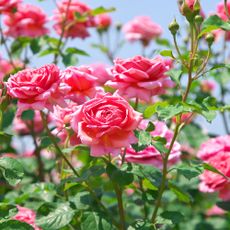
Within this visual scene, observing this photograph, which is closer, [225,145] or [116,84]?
[116,84]

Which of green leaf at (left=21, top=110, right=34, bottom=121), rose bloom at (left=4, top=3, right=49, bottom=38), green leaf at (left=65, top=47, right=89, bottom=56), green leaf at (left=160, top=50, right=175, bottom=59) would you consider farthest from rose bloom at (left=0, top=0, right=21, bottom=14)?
green leaf at (left=160, top=50, right=175, bottom=59)

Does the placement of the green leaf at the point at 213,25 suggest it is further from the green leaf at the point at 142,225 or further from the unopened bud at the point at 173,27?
the green leaf at the point at 142,225

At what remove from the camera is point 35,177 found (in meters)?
3.67

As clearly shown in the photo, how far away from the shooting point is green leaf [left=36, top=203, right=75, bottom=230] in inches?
80.5

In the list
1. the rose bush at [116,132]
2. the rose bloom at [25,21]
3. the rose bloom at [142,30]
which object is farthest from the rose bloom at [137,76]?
the rose bloom at [142,30]

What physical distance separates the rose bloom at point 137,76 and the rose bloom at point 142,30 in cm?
253

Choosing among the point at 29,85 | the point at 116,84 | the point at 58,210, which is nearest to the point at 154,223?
the point at 58,210

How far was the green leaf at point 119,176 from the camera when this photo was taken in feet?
6.55

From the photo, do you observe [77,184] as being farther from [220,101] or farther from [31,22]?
A: [220,101]

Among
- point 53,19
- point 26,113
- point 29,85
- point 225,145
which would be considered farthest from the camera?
point 53,19

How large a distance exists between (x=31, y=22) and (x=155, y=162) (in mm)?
1581

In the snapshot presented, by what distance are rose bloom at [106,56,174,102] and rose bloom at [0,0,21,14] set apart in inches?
57.4

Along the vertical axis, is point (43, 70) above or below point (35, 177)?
above

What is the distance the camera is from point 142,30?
15.1 ft
